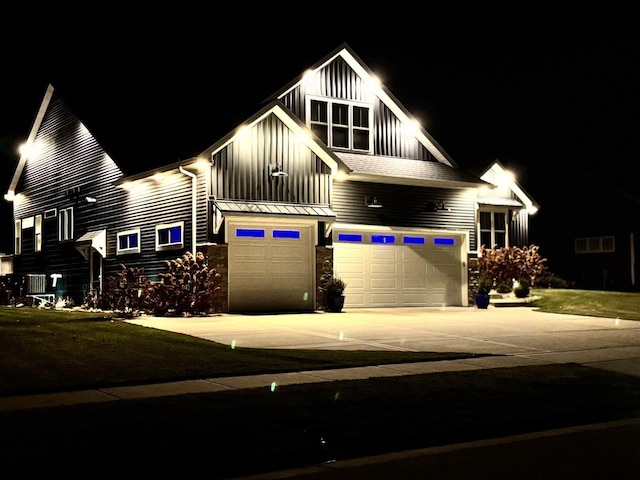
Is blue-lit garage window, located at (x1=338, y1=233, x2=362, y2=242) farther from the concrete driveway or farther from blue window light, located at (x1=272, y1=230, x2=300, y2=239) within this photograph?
the concrete driveway

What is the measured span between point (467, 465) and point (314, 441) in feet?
4.29

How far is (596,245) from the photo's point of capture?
136 feet

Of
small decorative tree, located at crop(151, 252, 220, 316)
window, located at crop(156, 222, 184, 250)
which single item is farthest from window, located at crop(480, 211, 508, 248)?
small decorative tree, located at crop(151, 252, 220, 316)

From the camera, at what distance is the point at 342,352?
13.0 meters

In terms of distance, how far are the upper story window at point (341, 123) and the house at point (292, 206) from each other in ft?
0.13

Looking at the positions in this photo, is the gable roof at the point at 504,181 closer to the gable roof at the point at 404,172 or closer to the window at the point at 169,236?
the gable roof at the point at 404,172

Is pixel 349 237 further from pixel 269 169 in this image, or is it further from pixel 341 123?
pixel 341 123

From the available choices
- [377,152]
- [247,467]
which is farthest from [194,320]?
[247,467]

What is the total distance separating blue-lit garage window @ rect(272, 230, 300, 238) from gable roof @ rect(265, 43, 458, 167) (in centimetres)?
435

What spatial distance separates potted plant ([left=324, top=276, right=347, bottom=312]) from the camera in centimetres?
2305

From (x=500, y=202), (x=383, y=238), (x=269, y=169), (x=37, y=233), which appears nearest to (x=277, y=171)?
(x=269, y=169)

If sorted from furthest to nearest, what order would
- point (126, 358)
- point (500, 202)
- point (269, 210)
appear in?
point (500, 202) → point (269, 210) → point (126, 358)

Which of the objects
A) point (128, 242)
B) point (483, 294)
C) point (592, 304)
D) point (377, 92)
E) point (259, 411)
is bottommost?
point (259, 411)

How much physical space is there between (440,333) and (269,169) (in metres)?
8.12
